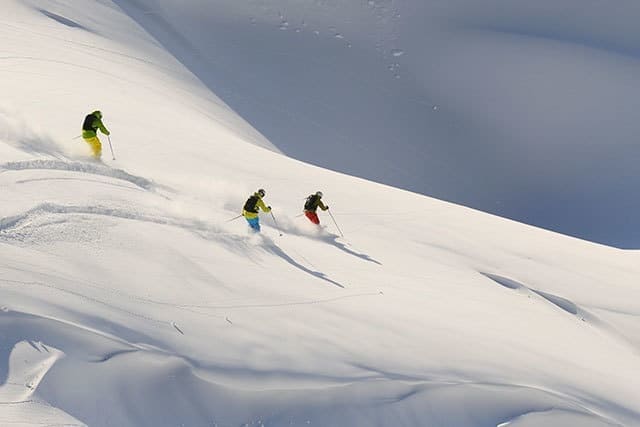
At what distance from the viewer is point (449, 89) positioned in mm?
29656

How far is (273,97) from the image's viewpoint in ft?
90.3

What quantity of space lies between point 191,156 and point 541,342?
8521mm

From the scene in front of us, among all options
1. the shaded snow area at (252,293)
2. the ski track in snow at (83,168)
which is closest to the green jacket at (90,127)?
the shaded snow area at (252,293)

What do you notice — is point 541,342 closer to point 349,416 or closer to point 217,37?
point 349,416

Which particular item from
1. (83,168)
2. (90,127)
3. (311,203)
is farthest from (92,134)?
(311,203)

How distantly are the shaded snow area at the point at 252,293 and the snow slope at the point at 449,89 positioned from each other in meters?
7.03

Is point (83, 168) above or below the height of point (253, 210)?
below

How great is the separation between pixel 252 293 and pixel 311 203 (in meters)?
4.21

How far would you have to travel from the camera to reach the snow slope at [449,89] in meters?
26.9

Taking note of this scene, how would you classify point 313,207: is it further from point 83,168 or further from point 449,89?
point 449,89

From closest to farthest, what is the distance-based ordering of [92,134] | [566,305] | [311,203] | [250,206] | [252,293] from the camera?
[252,293], [250,206], [92,134], [566,305], [311,203]

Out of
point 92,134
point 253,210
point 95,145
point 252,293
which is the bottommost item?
point 252,293

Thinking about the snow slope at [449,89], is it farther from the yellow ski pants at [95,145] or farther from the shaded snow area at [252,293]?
the yellow ski pants at [95,145]

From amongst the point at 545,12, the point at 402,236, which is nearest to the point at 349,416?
the point at 402,236
